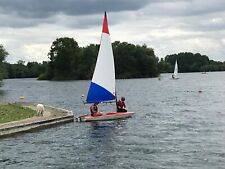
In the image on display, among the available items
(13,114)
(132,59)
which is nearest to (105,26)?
(13,114)

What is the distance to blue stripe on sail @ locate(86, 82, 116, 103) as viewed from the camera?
4481 cm

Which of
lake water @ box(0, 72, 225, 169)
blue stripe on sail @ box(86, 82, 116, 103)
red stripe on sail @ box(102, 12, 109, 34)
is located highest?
red stripe on sail @ box(102, 12, 109, 34)

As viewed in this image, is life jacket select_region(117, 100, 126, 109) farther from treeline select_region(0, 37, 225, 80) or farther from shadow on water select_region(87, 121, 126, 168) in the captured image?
treeline select_region(0, 37, 225, 80)

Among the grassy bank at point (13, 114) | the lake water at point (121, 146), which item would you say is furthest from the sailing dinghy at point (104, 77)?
the grassy bank at point (13, 114)

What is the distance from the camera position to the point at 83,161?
2520cm

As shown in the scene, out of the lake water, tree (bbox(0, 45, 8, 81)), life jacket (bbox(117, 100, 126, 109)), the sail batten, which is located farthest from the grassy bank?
tree (bbox(0, 45, 8, 81))

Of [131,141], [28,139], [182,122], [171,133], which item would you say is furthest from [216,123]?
[28,139]

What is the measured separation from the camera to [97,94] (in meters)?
45.1

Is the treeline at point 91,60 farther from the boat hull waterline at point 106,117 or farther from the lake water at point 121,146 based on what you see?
the lake water at point 121,146

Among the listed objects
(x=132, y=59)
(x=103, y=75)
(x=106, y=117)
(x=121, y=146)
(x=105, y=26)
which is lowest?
(x=121, y=146)

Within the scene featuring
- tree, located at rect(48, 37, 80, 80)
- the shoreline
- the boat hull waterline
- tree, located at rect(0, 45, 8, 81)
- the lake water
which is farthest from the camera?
tree, located at rect(48, 37, 80, 80)

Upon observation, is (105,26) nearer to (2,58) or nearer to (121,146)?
(121,146)

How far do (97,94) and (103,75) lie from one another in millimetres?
2013

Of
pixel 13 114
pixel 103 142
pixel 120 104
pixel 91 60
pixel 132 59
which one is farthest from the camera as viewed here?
pixel 91 60
